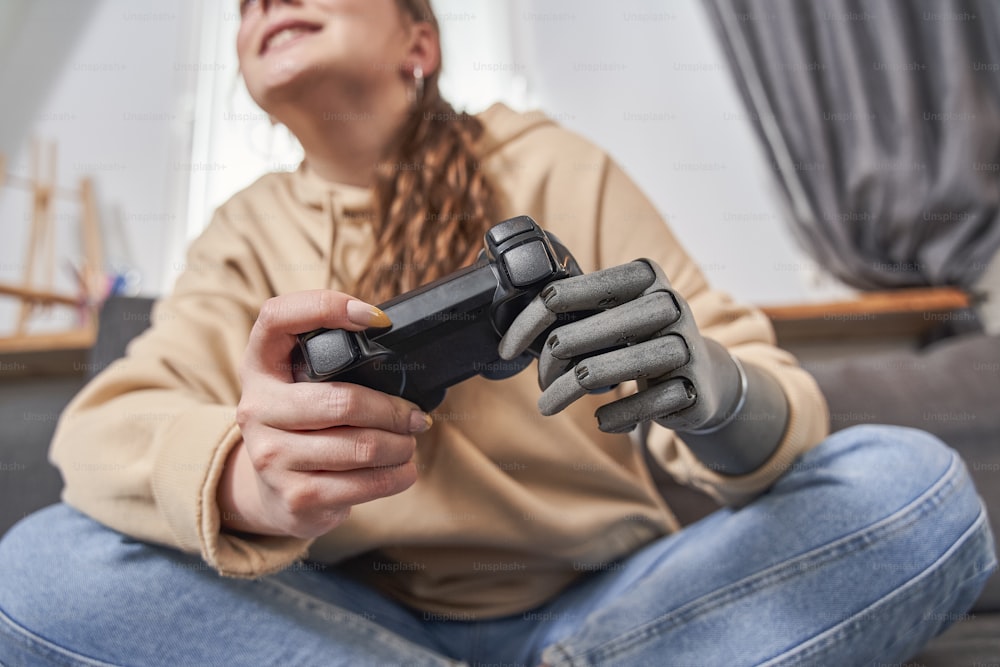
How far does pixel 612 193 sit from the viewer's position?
2.36 feet

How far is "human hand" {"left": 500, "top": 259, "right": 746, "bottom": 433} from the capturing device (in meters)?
0.36

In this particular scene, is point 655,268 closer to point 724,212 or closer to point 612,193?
point 612,193

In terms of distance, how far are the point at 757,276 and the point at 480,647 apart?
1095 millimetres

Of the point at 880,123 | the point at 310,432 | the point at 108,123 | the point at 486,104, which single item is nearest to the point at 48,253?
the point at 108,123

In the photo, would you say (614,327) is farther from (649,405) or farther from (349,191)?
(349,191)

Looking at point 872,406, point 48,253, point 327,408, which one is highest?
point 327,408

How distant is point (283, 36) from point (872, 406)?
0.94 m

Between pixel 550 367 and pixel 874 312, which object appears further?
pixel 874 312

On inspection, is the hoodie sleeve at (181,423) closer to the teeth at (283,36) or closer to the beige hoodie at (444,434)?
the beige hoodie at (444,434)

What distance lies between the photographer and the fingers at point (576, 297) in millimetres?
358

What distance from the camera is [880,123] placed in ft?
4.41

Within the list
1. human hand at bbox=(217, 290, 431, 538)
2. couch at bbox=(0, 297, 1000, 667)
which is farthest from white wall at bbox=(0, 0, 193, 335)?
human hand at bbox=(217, 290, 431, 538)

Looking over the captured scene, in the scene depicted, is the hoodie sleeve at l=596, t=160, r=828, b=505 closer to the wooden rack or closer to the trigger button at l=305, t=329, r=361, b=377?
the trigger button at l=305, t=329, r=361, b=377

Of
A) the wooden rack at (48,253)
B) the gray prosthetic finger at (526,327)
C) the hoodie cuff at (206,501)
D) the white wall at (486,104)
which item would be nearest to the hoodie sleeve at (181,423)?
the hoodie cuff at (206,501)
